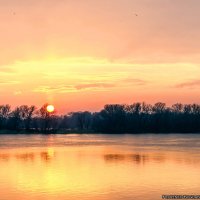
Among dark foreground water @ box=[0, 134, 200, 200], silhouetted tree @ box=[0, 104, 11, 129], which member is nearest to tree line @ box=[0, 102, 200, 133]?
silhouetted tree @ box=[0, 104, 11, 129]

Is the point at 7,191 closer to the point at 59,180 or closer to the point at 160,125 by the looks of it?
the point at 59,180

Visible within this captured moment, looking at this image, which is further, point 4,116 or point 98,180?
point 4,116

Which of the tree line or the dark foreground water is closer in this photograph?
the dark foreground water

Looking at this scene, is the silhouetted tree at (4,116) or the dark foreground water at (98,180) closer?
the dark foreground water at (98,180)

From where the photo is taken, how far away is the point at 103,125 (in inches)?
5989

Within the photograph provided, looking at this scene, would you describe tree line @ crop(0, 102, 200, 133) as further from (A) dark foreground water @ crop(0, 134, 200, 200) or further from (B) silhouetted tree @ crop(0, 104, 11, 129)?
(A) dark foreground water @ crop(0, 134, 200, 200)

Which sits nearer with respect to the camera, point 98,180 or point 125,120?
point 98,180

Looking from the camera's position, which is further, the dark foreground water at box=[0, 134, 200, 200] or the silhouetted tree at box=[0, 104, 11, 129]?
the silhouetted tree at box=[0, 104, 11, 129]

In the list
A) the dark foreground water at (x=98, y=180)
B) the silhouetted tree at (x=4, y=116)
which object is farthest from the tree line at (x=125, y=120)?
the dark foreground water at (x=98, y=180)

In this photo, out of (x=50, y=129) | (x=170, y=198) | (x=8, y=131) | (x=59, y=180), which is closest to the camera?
(x=170, y=198)

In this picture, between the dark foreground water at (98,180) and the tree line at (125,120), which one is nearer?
the dark foreground water at (98,180)

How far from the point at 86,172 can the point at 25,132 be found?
392ft

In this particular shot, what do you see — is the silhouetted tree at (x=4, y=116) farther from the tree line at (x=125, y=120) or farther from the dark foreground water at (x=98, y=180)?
the dark foreground water at (x=98, y=180)

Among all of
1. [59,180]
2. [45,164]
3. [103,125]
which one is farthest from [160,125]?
[59,180]
